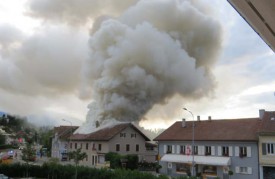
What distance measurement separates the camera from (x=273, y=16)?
11.8 ft

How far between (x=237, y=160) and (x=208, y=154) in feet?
13.9

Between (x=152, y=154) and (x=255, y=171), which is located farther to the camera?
(x=152, y=154)

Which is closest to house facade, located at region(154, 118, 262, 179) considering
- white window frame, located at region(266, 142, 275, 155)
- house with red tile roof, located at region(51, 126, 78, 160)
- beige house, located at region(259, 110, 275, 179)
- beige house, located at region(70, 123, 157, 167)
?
beige house, located at region(259, 110, 275, 179)

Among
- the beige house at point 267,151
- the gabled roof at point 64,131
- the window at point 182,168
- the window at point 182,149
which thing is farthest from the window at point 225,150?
the gabled roof at point 64,131

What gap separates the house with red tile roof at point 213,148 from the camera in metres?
40.8

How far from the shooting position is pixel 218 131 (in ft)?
151

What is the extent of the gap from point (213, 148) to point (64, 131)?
146 ft

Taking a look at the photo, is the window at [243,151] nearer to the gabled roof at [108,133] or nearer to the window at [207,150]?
the window at [207,150]

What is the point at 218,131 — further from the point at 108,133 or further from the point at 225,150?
the point at 108,133

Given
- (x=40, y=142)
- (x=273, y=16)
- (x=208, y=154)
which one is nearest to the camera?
(x=273, y=16)

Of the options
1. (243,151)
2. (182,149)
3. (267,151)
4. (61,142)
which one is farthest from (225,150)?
(61,142)

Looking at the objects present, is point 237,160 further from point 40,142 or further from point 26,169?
point 40,142

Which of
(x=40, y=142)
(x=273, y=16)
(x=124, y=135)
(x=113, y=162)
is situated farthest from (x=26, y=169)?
(x=40, y=142)

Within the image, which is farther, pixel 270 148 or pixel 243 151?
pixel 243 151
